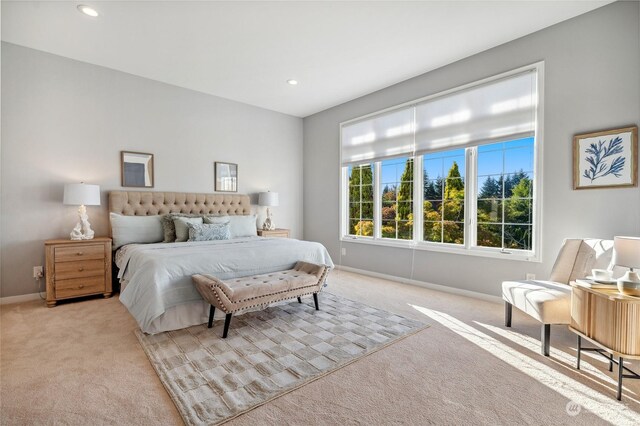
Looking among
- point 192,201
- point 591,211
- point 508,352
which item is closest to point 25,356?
point 192,201

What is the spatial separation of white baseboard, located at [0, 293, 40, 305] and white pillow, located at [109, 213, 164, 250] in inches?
40.5

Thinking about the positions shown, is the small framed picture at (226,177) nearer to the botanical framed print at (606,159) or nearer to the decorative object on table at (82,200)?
the decorative object on table at (82,200)

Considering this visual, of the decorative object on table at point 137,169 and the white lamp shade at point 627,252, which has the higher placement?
the decorative object on table at point 137,169

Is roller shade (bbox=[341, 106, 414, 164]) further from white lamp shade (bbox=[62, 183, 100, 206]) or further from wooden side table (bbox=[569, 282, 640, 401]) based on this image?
white lamp shade (bbox=[62, 183, 100, 206])

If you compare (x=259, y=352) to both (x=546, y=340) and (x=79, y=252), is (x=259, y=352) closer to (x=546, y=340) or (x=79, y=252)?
(x=546, y=340)

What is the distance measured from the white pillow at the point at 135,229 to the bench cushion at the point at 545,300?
4.21m

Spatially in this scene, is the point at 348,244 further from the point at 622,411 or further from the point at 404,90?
the point at 622,411

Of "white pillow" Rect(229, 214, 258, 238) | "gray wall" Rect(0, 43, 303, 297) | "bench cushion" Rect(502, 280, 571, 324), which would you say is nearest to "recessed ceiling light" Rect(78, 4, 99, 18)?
"gray wall" Rect(0, 43, 303, 297)

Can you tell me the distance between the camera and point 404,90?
4.42 metres

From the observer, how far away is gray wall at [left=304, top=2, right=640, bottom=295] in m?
2.69

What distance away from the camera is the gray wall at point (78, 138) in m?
3.45

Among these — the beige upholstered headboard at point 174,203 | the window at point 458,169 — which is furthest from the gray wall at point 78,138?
the window at point 458,169

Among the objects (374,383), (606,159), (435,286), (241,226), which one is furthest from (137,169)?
(606,159)

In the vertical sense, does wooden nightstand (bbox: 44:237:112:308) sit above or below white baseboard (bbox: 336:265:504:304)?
above
